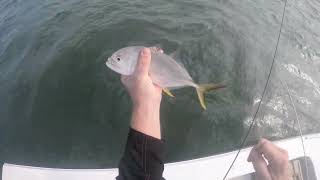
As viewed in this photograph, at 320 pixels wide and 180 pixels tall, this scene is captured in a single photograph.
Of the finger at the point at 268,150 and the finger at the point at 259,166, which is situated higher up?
the finger at the point at 268,150

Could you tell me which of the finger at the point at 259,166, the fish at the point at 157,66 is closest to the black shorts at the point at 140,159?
the fish at the point at 157,66

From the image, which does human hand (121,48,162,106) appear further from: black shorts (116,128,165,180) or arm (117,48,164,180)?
black shorts (116,128,165,180)

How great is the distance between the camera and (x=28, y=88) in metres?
5.74

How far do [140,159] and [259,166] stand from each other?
182cm

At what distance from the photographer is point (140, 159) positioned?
1.85 metres

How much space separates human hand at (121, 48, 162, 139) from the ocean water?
8.45 feet

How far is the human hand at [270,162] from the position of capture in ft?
10.1

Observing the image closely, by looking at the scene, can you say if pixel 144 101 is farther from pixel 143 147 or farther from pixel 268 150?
pixel 268 150

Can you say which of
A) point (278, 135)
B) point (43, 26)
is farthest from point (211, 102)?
point (43, 26)

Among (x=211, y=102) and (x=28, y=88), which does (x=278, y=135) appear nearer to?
(x=211, y=102)

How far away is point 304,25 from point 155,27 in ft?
12.3

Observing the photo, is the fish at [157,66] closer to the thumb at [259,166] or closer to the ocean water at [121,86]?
the thumb at [259,166]

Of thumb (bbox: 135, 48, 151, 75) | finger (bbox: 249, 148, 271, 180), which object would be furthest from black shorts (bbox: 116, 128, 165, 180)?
finger (bbox: 249, 148, 271, 180)

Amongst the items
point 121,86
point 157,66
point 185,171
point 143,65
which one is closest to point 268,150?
point 185,171
